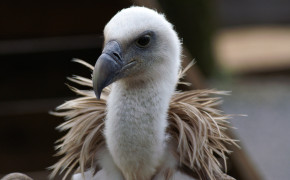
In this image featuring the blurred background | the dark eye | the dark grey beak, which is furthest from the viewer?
the blurred background

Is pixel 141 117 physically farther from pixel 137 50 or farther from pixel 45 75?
pixel 45 75

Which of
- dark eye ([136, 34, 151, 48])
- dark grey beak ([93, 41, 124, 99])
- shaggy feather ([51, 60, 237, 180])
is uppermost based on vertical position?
dark eye ([136, 34, 151, 48])

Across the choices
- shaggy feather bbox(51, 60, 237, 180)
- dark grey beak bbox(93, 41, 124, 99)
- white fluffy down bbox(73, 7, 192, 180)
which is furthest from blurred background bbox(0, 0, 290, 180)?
dark grey beak bbox(93, 41, 124, 99)

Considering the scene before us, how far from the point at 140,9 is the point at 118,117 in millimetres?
378

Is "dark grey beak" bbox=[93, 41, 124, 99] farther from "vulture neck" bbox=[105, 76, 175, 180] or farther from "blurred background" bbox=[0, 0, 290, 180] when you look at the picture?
"blurred background" bbox=[0, 0, 290, 180]

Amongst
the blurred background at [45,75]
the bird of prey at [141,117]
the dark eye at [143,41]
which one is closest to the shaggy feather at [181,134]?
the bird of prey at [141,117]

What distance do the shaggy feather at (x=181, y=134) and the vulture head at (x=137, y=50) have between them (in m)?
0.14

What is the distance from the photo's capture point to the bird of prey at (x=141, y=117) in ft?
7.05

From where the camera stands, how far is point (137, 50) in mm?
2227

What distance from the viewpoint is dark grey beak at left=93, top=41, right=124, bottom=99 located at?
2062mm

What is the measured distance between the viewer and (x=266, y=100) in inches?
341

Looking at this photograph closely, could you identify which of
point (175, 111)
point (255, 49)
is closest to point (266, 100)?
point (255, 49)

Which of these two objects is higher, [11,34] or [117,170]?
[11,34]

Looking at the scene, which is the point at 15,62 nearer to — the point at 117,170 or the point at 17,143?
the point at 17,143
